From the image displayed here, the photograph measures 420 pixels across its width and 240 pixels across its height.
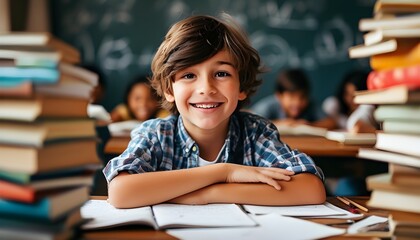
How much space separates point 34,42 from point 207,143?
0.85 metres

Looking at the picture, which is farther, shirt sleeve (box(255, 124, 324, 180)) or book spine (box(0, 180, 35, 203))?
shirt sleeve (box(255, 124, 324, 180))

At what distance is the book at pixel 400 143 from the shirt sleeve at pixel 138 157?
0.60 meters

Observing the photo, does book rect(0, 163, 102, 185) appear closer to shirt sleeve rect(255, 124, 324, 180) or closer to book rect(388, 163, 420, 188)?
book rect(388, 163, 420, 188)

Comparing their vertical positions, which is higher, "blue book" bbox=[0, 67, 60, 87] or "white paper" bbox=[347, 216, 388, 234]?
"blue book" bbox=[0, 67, 60, 87]

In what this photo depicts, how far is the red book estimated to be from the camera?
2.70ft

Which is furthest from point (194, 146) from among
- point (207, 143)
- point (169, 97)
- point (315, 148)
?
point (315, 148)

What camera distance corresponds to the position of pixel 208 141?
1.55 m

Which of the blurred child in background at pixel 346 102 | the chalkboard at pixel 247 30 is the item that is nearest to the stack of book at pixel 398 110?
the blurred child in background at pixel 346 102

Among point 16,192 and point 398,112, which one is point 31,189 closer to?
point 16,192

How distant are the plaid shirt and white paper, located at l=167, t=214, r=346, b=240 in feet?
1.13

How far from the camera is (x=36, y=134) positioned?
29.8 inches

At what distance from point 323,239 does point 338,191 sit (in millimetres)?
1741

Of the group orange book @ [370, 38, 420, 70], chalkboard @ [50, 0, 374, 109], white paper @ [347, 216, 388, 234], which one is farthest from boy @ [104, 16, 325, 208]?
chalkboard @ [50, 0, 374, 109]

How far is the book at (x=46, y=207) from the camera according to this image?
2.53ft
